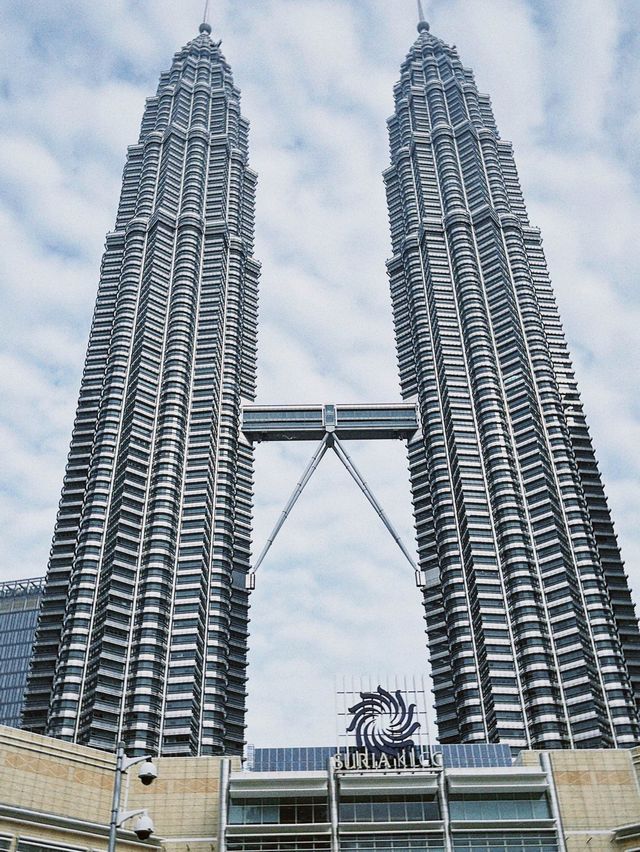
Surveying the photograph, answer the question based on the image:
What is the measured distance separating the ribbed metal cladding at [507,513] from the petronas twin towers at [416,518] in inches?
14.6

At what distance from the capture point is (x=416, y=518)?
17262 centimetres

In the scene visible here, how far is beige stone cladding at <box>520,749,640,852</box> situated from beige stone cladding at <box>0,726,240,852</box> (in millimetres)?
24508

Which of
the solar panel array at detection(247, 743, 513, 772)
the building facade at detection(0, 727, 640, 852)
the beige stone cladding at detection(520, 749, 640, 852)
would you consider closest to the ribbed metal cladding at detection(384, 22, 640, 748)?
the solar panel array at detection(247, 743, 513, 772)

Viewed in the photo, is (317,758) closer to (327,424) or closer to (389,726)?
(389,726)

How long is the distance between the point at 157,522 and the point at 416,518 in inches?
1932

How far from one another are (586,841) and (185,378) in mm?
122058

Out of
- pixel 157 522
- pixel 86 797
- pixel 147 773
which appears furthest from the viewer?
pixel 157 522

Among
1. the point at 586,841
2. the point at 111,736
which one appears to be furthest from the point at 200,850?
the point at 111,736

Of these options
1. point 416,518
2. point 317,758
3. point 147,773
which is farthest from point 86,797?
point 416,518

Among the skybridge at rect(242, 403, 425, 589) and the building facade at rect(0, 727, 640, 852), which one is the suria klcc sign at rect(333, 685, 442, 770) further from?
the skybridge at rect(242, 403, 425, 589)

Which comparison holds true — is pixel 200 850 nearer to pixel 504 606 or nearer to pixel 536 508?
pixel 504 606

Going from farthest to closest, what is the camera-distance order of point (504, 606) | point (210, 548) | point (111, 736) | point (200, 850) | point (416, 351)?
point (416, 351) → point (210, 548) → point (504, 606) → point (111, 736) → point (200, 850)

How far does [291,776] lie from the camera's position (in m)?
68.4

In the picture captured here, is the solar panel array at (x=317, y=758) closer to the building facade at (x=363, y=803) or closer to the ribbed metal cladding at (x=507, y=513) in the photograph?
the building facade at (x=363, y=803)
